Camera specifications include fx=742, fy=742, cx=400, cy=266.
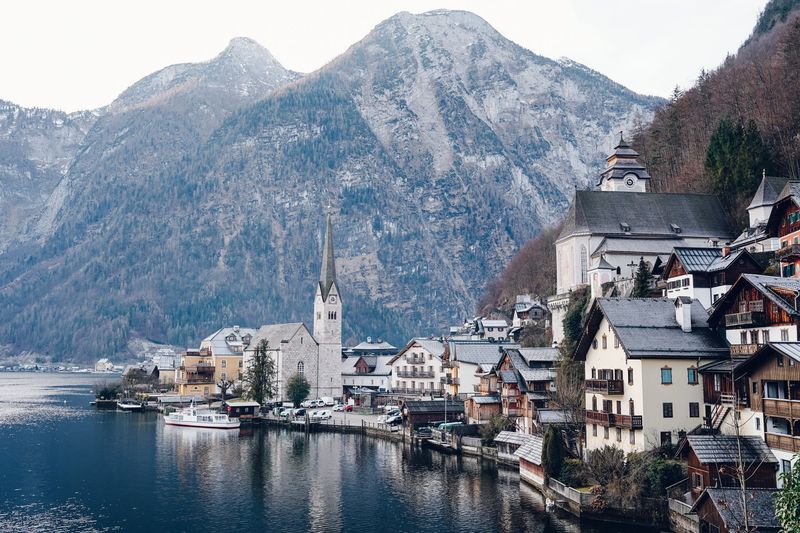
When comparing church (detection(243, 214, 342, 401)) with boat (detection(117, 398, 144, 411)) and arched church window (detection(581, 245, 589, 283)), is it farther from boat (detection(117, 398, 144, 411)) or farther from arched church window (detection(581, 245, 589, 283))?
arched church window (detection(581, 245, 589, 283))

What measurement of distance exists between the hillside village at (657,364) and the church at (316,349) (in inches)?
1048

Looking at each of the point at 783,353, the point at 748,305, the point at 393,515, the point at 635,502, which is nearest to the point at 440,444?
the point at 393,515

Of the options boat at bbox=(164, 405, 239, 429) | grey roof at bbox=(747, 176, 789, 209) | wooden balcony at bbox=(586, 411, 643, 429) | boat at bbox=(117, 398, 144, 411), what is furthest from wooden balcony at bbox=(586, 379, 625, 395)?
boat at bbox=(117, 398, 144, 411)

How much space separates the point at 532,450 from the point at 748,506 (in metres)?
21.5

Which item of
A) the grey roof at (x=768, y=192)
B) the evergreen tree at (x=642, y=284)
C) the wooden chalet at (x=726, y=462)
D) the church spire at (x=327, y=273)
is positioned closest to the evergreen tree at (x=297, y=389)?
the church spire at (x=327, y=273)

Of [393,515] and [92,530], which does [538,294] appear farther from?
[92,530]

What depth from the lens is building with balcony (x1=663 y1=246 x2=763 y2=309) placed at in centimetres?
5031

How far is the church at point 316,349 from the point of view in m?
118

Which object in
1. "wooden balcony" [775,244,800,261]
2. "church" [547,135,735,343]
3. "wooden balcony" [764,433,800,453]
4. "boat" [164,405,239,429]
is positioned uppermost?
"church" [547,135,735,343]

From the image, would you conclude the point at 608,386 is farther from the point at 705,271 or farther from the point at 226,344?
the point at 226,344

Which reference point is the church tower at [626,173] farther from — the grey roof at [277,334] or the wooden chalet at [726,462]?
the wooden chalet at [726,462]

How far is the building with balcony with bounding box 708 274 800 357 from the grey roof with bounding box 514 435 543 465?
49.1 ft

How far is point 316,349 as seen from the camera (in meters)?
→ 121

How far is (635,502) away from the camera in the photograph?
136ft
